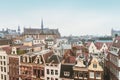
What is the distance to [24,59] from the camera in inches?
2576

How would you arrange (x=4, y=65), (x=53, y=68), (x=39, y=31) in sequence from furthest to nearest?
(x=39, y=31) → (x=4, y=65) → (x=53, y=68)

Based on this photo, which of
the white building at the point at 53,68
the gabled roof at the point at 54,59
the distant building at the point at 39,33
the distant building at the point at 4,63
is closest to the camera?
the white building at the point at 53,68

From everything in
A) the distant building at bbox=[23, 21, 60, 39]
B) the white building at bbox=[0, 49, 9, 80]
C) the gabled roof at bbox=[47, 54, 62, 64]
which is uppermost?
the distant building at bbox=[23, 21, 60, 39]

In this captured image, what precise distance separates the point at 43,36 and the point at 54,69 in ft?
423

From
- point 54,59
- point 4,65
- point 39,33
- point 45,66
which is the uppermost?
point 39,33

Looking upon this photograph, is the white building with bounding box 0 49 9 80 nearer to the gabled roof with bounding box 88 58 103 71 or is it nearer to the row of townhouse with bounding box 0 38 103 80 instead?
the row of townhouse with bounding box 0 38 103 80

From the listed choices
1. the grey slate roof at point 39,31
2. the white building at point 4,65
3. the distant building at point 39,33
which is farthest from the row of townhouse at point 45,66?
the grey slate roof at point 39,31

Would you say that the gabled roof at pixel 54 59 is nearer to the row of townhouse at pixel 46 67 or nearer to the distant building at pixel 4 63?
the row of townhouse at pixel 46 67

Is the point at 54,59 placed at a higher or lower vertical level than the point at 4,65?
higher

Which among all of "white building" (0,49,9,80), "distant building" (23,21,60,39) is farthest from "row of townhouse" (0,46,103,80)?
"distant building" (23,21,60,39)

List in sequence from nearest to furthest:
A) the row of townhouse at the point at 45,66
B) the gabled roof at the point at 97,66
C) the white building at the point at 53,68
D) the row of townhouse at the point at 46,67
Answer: the gabled roof at the point at 97,66, the row of townhouse at the point at 46,67, the row of townhouse at the point at 45,66, the white building at the point at 53,68

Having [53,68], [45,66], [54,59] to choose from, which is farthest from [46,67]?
[54,59]

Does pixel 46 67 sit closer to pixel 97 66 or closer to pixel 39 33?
pixel 97 66

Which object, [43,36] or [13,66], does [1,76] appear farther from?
[43,36]
